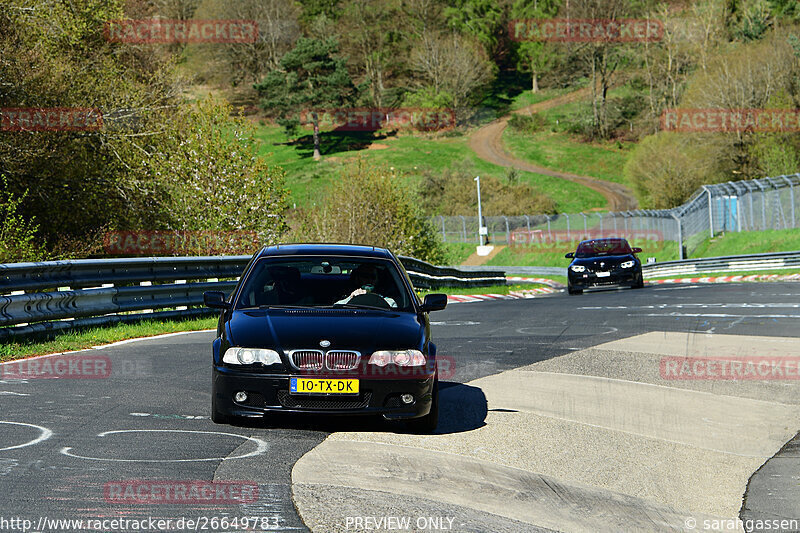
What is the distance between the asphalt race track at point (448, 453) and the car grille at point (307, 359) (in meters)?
0.50

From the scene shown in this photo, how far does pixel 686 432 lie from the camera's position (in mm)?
7621

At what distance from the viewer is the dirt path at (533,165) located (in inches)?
3487

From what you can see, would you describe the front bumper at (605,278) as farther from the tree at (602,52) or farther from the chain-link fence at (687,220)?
the tree at (602,52)

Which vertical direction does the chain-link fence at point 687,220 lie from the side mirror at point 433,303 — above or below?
below

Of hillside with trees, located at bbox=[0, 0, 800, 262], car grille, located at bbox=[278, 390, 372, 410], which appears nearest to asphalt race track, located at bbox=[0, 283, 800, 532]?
car grille, located at bbox=[278, 390, 372, 410]

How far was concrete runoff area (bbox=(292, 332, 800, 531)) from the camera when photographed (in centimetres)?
525

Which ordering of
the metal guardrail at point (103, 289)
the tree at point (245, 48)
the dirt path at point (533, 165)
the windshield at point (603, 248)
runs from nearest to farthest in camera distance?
1. the metal guardrail at point (103, 289)
2. the windshield at point (603, 248)
3. the dirt path at point (533, 165)
4. the tree at point (245, 48)

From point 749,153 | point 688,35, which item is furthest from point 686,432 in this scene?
point 688,35

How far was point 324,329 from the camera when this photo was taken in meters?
7.04

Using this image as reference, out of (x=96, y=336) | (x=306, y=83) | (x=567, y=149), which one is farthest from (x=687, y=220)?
(x=306, y=83)

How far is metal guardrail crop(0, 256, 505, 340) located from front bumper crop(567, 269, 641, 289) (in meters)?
12.9

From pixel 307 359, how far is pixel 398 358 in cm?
67

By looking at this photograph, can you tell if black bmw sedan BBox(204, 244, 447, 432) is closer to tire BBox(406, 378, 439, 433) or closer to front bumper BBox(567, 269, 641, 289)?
tire BBox(406, 378, 439, 433)

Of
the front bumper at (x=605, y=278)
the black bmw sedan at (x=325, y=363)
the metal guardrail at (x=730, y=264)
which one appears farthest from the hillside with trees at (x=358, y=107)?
the black bmw sedan at (x=325, y=363)
